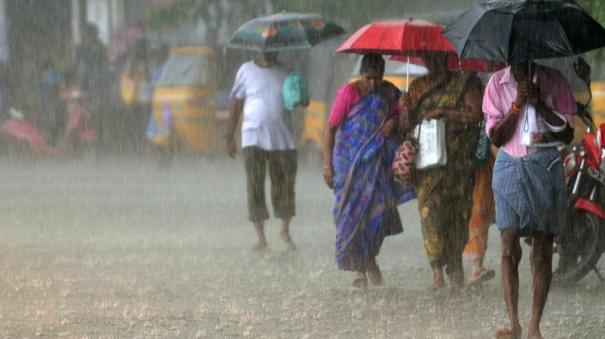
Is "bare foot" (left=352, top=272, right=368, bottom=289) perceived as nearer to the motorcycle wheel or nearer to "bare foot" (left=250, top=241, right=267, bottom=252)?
the motorcycle wheel

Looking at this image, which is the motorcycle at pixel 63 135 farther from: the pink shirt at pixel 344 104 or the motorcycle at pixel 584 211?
the motorcycle at pixel 584 211

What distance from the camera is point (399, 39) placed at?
8992 mm

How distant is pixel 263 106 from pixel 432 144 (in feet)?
8.78

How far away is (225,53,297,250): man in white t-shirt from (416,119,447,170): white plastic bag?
2.52 meters

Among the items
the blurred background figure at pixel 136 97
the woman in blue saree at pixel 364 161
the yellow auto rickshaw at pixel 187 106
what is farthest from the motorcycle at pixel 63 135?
the woman in blue saree at pixel 364 161

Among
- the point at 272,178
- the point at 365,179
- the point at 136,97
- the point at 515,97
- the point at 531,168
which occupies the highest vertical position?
the point at 515,97

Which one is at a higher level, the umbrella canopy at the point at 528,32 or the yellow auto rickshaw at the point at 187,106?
the umbrella canopy at the point at 528,32

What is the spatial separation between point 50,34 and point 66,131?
500cm

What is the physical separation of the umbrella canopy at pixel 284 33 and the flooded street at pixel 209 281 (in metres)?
→ 1.53

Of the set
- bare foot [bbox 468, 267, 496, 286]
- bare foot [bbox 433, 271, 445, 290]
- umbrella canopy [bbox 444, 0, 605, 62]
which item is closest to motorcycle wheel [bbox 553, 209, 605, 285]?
bare foot [bbox 468, 267, 496, 286]

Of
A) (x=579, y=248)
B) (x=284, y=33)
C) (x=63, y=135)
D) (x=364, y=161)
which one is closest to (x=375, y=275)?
(x=364, y=161)

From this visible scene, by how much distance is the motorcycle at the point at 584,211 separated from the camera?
29.6ft

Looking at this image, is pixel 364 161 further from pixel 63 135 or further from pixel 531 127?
A: pixel 63 135

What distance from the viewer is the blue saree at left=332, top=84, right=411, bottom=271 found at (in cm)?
921
